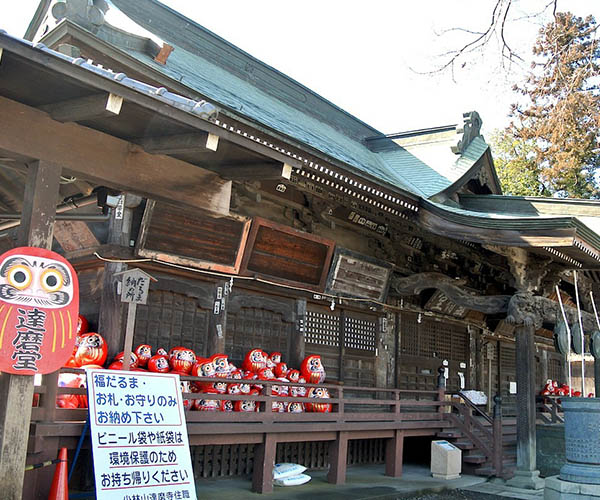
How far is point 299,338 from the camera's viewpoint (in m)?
10.4

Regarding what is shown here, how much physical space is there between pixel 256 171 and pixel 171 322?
3580mm

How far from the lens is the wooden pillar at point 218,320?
8962 mm

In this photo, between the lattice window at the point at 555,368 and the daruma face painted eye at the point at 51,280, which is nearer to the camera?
the daruma face painted eye at the point at 51,280

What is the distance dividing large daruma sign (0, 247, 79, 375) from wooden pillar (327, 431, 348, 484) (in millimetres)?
5564

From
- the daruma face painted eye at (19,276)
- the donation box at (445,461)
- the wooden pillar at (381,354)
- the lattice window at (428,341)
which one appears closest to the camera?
the daruma face painted eye at (19,276)

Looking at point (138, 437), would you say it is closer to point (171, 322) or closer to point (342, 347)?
point (171, 322)

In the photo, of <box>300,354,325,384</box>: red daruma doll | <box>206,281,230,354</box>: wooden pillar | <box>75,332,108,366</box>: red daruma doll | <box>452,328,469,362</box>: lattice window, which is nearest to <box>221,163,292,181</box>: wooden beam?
<box>75,332,108,366</box>: red daruma doll

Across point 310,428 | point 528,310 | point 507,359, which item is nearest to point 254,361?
point 310,428

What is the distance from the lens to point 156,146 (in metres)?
5.24

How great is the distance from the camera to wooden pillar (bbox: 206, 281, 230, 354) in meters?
8.96

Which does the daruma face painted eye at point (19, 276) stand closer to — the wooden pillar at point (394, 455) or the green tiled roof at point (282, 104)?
the green tiled roof at point (282, 104)

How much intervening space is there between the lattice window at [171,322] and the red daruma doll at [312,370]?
1919 mm

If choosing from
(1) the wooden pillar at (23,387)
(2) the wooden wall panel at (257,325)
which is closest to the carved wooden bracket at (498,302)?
(2) the wooden wall panel at (257,325)

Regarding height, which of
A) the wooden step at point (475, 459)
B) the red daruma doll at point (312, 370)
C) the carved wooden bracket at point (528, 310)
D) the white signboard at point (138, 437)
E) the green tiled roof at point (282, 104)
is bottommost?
the wooden step at point (475, 459)
